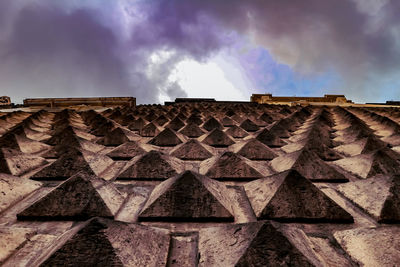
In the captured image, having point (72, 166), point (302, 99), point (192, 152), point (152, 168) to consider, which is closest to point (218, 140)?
point (192, 152)

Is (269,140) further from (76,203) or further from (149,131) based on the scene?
(76,203)

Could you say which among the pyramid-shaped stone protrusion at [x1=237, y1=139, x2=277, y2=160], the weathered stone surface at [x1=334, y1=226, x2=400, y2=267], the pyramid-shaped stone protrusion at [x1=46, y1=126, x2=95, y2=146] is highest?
the pyramid-shaped stone protrusion at [x1=46, y1=126, x2=95, y2=146]

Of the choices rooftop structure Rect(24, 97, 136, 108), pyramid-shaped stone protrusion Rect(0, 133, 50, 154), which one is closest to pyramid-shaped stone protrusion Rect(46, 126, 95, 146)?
pyramid-shaped stone protrusion Rect(0, 133, 50, 154)

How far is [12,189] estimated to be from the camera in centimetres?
142

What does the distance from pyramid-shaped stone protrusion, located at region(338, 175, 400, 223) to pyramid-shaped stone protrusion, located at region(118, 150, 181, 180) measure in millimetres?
1086

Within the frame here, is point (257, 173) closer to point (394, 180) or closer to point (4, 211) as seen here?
point (394, 180)

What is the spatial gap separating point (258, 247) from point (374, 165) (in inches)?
52.2

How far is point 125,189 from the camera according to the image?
1569mm

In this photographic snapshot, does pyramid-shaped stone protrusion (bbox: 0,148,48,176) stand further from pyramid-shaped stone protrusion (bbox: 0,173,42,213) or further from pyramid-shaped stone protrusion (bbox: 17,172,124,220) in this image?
pyramid-shaped stone protrusion (bbox: 17,172,124,220)

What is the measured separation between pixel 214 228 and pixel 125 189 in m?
0.69

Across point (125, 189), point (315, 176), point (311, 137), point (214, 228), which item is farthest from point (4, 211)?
point (311, 137)

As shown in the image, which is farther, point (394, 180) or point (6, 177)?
point (6, 177)

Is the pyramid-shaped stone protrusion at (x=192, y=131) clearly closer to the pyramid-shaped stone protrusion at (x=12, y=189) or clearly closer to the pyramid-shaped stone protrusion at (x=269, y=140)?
the pyramid-shaped stone protrusion at (x=269, y=140)

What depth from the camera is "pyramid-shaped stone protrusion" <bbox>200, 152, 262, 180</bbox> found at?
1742mm
